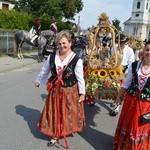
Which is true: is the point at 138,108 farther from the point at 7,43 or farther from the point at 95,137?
the point at 7,43

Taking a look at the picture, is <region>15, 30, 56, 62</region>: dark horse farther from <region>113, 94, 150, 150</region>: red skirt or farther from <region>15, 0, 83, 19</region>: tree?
<region>15, 0, 83, 19</region>: tree

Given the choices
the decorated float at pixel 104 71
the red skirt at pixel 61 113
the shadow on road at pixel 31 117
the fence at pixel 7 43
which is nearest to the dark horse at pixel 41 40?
the fence at pixel 7 43

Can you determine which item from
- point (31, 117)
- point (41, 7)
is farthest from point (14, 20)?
point (31, 117)

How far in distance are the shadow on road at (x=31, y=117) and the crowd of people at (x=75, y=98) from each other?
0.41 m

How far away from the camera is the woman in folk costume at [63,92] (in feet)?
16.0

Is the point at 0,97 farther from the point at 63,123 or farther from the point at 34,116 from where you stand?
the point at 63,123

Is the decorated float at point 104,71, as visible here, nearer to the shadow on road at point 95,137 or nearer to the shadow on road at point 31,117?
the shadow on road at point 95,137

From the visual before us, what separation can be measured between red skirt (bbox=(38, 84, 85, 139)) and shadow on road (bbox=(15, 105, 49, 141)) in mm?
328

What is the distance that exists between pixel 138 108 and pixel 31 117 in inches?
107

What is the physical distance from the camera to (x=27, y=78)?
1143 centimetres

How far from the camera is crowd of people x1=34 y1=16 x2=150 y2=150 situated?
432cm

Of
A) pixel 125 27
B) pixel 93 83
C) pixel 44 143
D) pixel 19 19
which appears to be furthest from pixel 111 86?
pixel 125 27

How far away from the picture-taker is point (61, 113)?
195 inches

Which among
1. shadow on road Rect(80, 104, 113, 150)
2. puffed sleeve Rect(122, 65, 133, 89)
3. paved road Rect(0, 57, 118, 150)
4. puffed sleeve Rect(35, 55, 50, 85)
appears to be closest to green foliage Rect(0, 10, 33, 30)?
paved road Rect(0, 57, 118, 150)
